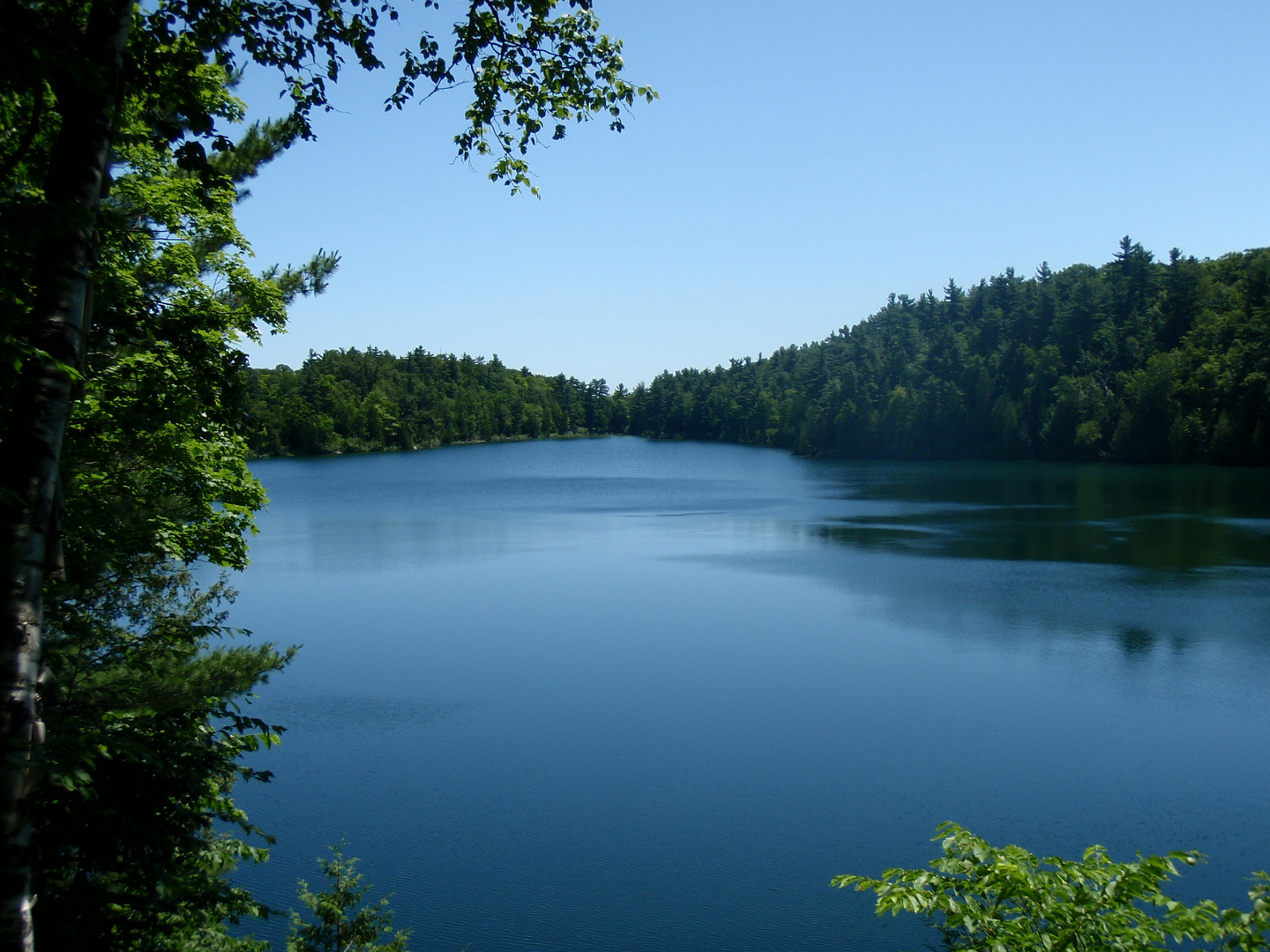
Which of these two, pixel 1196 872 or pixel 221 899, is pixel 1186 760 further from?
pixel 221 899

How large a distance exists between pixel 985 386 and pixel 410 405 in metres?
71.7

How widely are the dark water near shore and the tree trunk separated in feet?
18.7

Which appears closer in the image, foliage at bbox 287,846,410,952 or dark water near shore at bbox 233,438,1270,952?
foliage at bbox 287,846,410,952

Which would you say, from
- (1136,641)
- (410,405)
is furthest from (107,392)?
(410,405)

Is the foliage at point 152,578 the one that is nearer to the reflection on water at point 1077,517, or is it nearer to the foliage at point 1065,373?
the reflection on water at point 1077,517

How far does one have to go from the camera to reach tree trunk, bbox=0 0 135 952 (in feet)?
10.4

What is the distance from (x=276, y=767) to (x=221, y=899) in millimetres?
7547

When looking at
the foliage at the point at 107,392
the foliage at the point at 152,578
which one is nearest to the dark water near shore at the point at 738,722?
the foliage at the point at 152,578

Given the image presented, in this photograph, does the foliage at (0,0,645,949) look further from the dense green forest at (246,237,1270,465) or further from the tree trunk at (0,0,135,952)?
the dense green forest at (246,237,1270,465)

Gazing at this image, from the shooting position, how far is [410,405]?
12019 centimetres

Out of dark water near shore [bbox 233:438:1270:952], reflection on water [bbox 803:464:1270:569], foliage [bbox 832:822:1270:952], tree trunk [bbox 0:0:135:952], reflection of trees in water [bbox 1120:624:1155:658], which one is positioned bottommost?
dark water near shore [bbox 233:438:1270:952]

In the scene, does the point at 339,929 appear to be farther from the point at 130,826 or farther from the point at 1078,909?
the point at 1078,909

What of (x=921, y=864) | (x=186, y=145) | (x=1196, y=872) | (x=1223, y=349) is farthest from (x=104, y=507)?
(x=1223, y=349)

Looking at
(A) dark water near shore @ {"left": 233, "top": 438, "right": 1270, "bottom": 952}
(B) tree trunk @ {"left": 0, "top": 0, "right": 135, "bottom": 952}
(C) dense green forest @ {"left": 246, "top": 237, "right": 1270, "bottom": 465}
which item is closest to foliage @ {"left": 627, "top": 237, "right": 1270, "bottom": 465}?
(C) dense green forest @ {"left": 246, "top": 237, "right": 1270, "bottom": 465}
